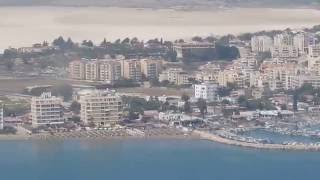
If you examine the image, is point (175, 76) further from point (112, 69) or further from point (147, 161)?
point (147, 161)

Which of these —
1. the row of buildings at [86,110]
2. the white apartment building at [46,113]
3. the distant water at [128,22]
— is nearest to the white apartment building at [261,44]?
the distant water at [128,22]

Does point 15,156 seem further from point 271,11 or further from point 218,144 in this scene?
point 271,11

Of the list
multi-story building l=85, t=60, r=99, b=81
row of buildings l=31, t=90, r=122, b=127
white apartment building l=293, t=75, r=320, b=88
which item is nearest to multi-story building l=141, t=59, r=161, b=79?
multi-story building l=85, t=60, r=99, b=81

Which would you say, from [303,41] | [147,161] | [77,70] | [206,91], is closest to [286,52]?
[303,41]

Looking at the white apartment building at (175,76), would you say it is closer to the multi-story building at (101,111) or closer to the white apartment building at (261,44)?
the white apartment building at (261,44)

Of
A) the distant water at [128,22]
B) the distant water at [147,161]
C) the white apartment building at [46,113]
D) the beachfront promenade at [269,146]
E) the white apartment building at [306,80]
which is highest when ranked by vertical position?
the distant water at [128,22]

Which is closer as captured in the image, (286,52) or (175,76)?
(175,76)

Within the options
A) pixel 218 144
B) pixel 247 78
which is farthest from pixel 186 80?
pixel 218 144

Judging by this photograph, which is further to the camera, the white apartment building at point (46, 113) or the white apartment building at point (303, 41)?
the white apartment building at point (303, 41)
